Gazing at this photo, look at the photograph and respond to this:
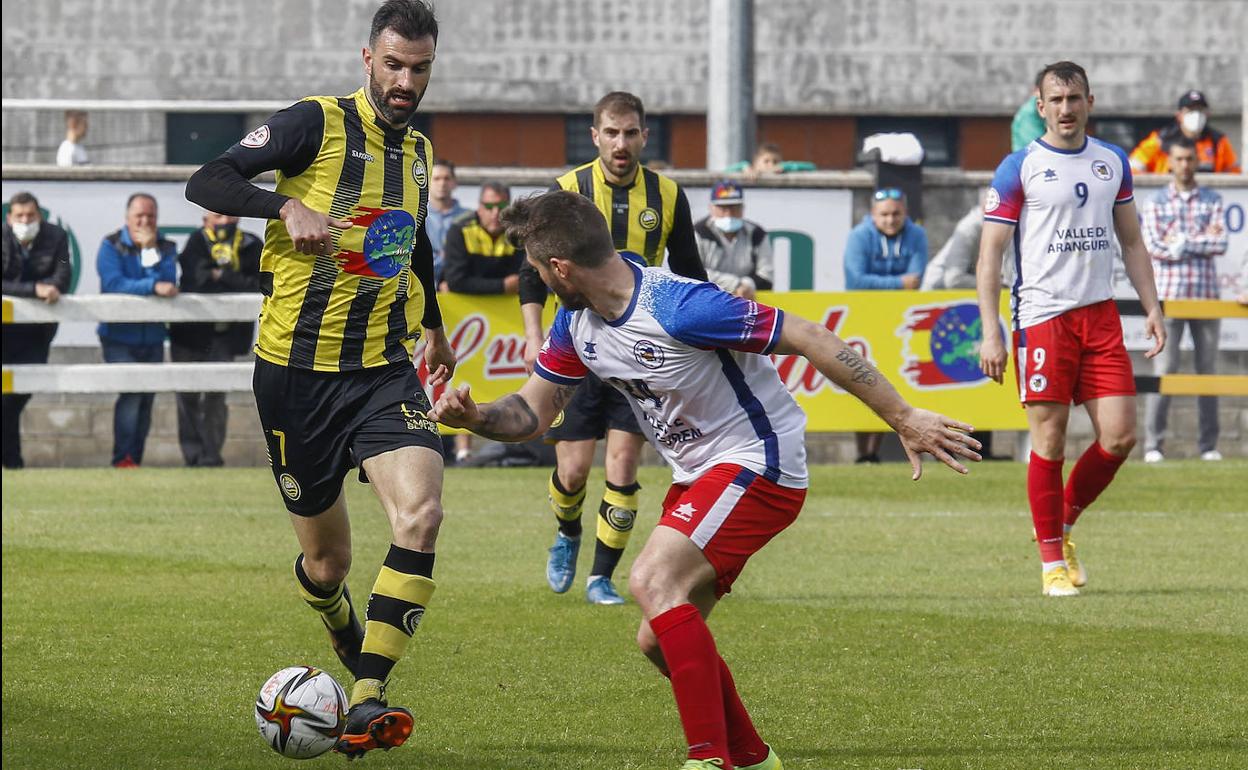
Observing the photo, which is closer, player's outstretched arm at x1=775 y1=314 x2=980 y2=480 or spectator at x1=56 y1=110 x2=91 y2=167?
player's outstretched arm at x1=775 y1=314 x2=980 y2=480

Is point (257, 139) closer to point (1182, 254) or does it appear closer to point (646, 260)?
point (646, 260)

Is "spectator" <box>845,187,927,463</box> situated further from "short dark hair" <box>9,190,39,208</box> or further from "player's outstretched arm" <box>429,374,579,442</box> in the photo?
"player's outstretched arm" <box>429,374,579,442</box>

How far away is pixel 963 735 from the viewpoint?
6.24 m

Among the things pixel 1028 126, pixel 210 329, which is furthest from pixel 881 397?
pixel 1028 126

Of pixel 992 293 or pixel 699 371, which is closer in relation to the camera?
pixel 699 371

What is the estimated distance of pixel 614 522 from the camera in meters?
9.28

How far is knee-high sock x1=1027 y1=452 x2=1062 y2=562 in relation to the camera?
9328 millimetres

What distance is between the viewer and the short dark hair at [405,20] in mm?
6457

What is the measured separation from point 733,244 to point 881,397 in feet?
34.5

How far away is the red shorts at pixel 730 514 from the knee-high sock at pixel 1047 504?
153 inches

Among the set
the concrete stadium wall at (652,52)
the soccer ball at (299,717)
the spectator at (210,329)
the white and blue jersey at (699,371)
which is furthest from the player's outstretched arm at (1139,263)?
the concrete stadium wall at (652,52)

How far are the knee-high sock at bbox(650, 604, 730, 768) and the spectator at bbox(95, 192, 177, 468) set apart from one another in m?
11.3

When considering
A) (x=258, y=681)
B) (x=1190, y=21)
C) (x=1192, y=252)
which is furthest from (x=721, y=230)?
(x=1190, y=21)

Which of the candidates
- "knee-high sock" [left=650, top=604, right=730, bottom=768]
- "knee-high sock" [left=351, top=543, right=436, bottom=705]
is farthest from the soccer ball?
"knee-high sock" [left=650, top=604, right=730, bottom=768]
